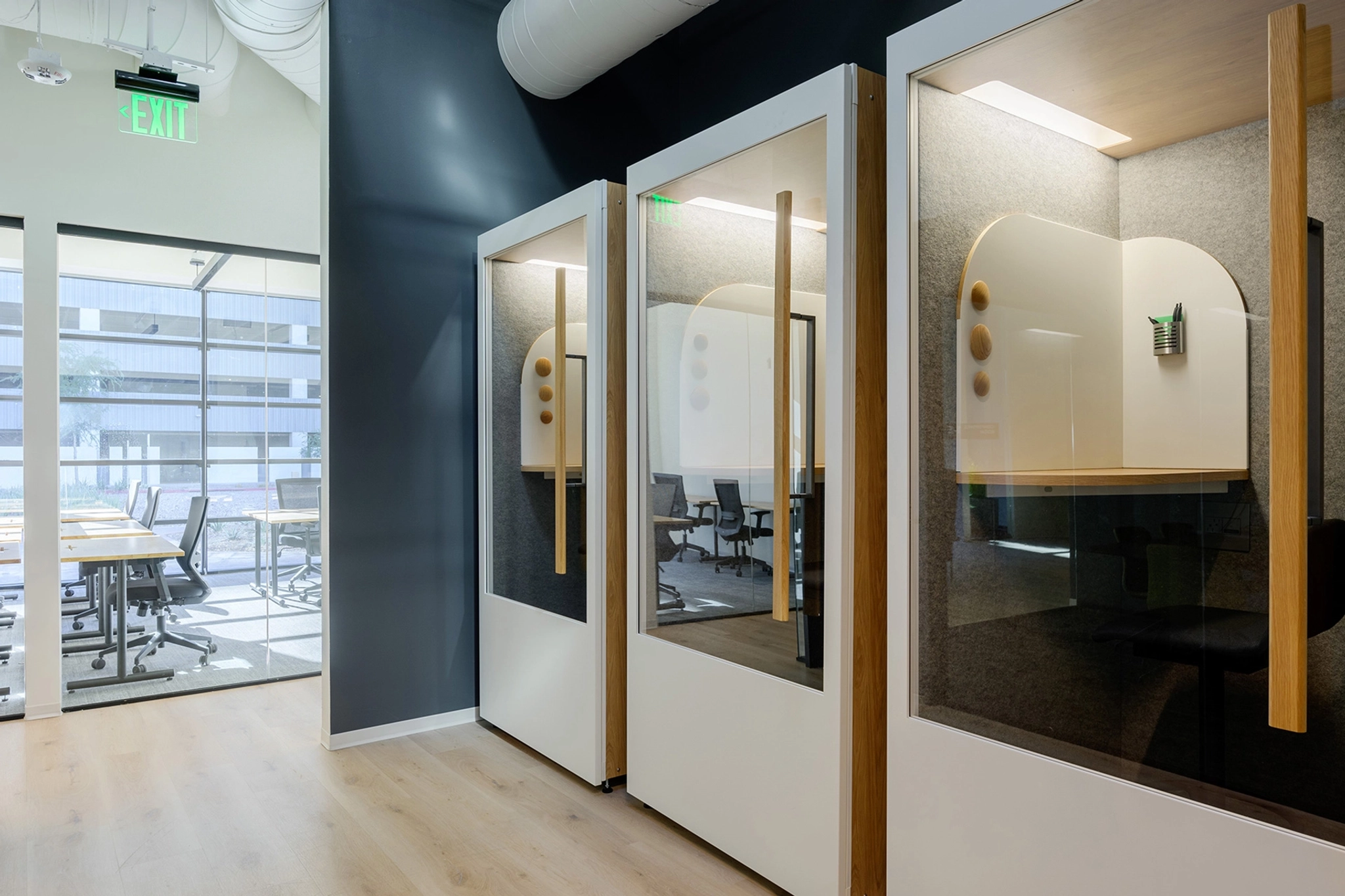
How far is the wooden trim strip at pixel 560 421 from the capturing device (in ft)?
9.57

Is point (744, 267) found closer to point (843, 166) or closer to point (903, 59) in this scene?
point (843, 166)

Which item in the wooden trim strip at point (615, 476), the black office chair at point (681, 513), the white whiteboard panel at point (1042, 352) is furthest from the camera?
the wooden trim strip at point (615, 476)

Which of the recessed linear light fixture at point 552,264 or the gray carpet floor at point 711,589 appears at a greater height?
the recessed linear light fixture at point 552,264

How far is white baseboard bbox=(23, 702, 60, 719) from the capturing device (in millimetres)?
3555

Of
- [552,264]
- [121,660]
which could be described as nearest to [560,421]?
[552,264]

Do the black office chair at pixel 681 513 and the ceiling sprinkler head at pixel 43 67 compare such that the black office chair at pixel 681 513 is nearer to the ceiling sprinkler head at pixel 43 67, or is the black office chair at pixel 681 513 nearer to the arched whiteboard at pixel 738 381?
the arched whiteboard at pixel 738 381

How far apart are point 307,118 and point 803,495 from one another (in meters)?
3.67

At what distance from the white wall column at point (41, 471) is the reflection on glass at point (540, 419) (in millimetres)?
1916

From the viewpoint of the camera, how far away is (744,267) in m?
2.23

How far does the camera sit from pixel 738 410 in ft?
7.41

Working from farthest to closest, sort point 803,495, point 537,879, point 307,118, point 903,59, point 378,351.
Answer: point 307,118 < point 378,351 < point 537,879 < point 803,495 < point 903,59

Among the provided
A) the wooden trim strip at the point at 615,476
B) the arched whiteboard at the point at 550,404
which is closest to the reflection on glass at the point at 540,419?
the arched whiteboard at the point at 550,404

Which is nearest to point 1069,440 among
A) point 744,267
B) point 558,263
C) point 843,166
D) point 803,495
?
point 803,495

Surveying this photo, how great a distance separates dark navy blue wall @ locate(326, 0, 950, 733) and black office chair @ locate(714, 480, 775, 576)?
5.16ft
